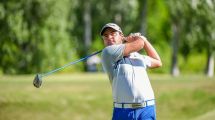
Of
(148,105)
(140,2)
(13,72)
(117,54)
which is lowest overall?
(148,105)

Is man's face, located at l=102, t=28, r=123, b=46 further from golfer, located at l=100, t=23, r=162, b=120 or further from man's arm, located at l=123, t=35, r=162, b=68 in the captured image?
man's arm, located at l=123, t=35, r=162, b=68

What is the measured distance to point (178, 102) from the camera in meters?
21.9

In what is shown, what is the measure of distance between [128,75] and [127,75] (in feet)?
0.04

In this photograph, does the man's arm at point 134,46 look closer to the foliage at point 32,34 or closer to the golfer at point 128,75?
the golfer at point 128,75

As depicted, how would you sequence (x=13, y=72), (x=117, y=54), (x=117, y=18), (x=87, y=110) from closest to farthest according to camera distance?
(x=117, y=54) → (x=87, y=110) → (x=13, y=72) → (x=117, y=18)

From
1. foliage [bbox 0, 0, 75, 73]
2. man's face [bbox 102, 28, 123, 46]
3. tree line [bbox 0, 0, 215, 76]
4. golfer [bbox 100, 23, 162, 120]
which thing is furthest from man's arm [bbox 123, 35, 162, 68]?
foliage [bbox 0, 0, 75, 73]

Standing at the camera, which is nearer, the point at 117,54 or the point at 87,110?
the point at 117,54

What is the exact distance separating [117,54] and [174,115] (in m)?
13.7

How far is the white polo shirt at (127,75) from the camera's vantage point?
24.4ft

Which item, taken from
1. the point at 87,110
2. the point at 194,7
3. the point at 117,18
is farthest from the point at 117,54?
the point at 117,18

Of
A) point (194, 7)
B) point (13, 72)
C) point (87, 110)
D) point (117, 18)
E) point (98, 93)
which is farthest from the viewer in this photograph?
point (117, 18)

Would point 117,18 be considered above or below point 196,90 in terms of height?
above

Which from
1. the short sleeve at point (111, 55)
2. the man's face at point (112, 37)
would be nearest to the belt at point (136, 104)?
the short sleeve at point (111, 55)

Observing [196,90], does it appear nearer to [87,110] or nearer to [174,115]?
[174,115]
